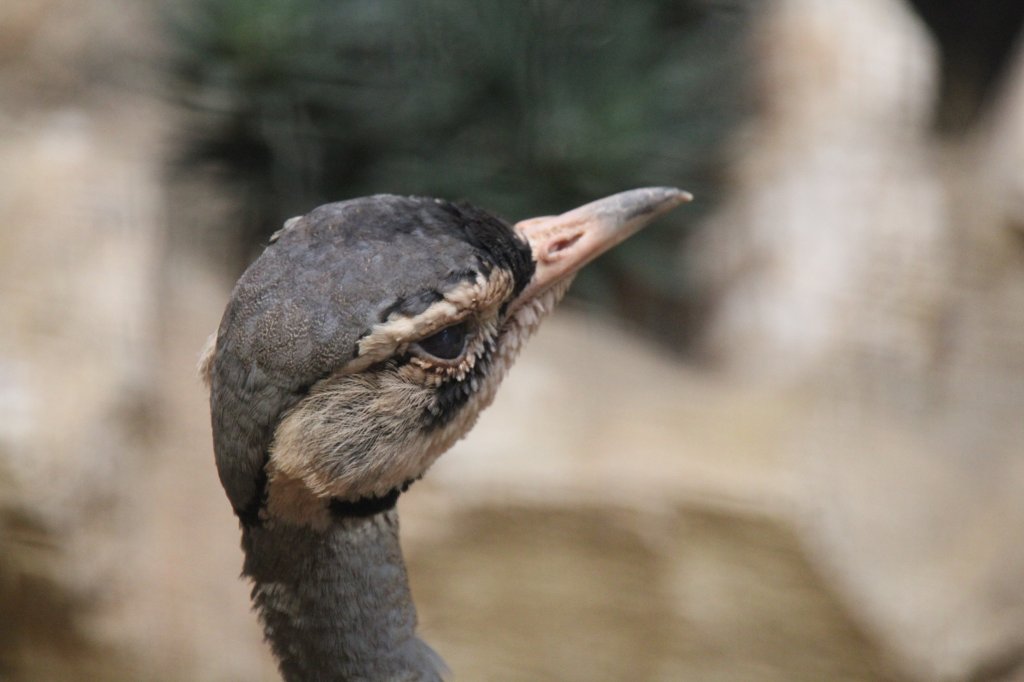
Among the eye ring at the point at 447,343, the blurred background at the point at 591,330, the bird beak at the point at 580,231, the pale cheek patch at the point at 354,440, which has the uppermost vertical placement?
the bird beak at the point at 580,231

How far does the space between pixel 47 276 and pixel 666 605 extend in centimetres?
176

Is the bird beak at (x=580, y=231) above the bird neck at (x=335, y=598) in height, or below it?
above

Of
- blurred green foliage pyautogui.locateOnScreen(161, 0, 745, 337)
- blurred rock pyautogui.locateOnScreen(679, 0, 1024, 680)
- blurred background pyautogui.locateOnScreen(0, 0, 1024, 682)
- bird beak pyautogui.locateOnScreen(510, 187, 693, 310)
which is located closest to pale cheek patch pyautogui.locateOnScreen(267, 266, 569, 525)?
bird beak pyautogui.locateOnScreen(510, 187, 693, 310)

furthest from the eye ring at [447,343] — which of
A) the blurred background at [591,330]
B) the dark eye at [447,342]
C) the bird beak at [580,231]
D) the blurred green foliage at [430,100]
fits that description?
the blurred green foliage at [430,100]

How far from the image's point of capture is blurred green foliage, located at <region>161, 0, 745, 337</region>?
318 cm

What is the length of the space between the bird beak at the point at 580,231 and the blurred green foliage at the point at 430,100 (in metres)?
1.52

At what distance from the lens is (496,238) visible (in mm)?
1496

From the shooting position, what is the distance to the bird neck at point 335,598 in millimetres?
1426

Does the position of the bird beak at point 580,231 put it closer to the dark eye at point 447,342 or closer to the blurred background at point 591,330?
the dark eye at point 447,342

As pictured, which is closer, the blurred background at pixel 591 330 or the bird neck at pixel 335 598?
the bird neck at pixel 335 598

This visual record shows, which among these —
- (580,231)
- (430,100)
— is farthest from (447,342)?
(430,100)

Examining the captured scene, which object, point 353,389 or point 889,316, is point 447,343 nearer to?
point 353,389

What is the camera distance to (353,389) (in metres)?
1.36

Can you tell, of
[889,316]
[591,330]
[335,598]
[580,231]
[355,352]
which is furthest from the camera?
[591,330]
